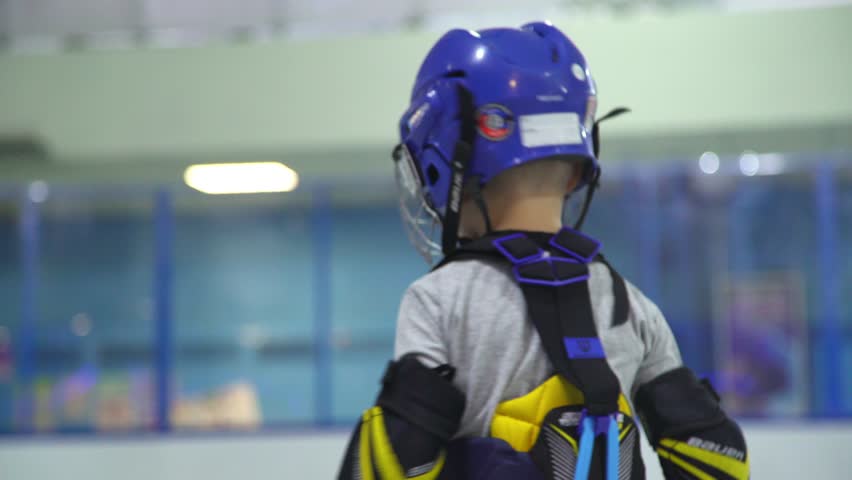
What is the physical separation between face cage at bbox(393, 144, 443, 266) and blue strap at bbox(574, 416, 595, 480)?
34 cm

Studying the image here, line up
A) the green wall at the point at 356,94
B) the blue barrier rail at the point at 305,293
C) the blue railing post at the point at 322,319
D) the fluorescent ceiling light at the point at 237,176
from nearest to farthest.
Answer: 1. the blue barrier rail at the point at 305,293
2. the blue railing post at the point at 322,319
3. the green wall at the point at 356,94
4. the fluorescent ceiling light at the point at 237,176

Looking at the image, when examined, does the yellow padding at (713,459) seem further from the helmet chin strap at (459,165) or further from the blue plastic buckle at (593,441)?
the helmet chin strap at (459,165)

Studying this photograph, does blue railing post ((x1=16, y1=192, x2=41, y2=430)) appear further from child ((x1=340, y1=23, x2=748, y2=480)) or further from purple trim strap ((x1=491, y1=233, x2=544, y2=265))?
purple trim strap ((x1=491, y1=233, x2=544, y2=265))

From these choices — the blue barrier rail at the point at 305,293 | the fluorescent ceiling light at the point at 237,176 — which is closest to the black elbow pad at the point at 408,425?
the blue barrier rail at the point at 305,293

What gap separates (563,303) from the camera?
119cm

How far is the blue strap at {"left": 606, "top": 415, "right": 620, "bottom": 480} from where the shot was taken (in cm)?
117

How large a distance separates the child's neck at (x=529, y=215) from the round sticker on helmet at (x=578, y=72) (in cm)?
18

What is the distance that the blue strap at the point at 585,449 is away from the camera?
1150 millimetres

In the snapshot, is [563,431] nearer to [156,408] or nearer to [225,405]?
[156,408]

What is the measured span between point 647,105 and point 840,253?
1.84 m

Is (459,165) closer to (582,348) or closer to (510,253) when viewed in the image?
(510,253)

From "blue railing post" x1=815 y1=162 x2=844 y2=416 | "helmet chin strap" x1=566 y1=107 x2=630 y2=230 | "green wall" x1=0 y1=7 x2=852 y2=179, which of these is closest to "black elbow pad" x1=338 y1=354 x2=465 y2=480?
"helmet chin strap" x1=566 y1=107 x2=630 y2=230

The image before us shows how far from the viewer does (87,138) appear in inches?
281

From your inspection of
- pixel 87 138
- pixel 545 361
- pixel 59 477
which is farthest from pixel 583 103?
pixel 87 138
